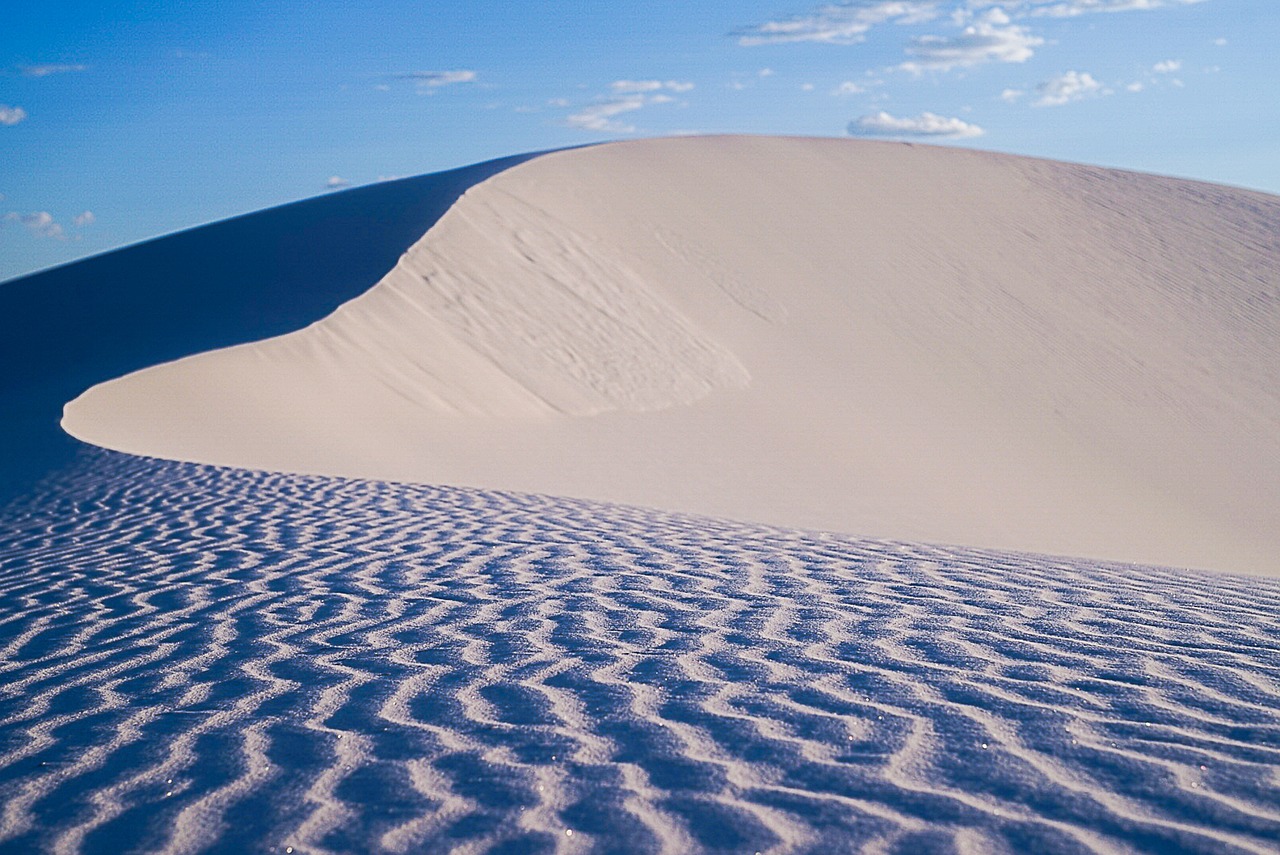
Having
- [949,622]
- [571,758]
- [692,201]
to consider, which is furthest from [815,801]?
[692,201]

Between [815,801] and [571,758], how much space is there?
0.69 meters

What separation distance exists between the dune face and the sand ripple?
19.4ft

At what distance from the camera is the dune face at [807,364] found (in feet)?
42.2

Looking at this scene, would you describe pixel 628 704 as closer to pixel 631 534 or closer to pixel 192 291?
pixel 631 534

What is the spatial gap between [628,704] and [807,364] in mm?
15860

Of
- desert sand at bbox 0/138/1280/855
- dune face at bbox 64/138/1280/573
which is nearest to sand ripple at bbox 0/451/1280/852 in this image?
desert sand at bbox 0/138/1280/855

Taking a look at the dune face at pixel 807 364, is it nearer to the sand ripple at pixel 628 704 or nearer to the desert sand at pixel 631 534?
the desert sand at pixel 631 534

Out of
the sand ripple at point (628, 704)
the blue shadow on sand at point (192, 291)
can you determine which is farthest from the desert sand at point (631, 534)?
the blue shadow on sand at point (192, 291)

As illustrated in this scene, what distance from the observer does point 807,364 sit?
18844mm

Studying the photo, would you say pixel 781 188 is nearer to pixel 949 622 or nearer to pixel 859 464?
pixel 859 464

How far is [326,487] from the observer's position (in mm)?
8602

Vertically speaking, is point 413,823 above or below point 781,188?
below

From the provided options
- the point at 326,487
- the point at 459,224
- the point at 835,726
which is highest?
the point at 459,224

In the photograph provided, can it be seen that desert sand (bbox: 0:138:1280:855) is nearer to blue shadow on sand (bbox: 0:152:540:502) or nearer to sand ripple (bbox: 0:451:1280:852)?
sand ripple (bbox: 0:451:1280:852)
